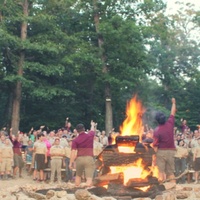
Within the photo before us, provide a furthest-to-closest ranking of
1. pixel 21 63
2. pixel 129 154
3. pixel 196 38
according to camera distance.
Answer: pixel 196 38 → pixel 21 63 → pixel 129 154

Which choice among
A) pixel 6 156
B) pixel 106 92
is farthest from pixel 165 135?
pixel 106 92

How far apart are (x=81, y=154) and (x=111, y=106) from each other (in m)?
22.1

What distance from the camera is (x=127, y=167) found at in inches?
600

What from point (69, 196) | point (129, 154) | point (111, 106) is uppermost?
point (111, 106)

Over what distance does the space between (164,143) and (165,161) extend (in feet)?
1.75

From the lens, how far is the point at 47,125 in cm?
3759

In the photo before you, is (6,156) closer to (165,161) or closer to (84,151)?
(84,151)

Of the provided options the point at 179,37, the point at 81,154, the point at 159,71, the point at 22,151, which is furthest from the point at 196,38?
the point at 81,154

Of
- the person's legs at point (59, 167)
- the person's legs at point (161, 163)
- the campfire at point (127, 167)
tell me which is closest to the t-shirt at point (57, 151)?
the person's legs at point (59, 167)

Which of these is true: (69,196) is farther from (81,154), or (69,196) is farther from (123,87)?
(123,87)

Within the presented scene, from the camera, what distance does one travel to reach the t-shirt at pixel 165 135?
15305mm

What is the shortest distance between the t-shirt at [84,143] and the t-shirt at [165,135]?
5.83 feet

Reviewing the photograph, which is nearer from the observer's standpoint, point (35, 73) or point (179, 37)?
point (35, 73)

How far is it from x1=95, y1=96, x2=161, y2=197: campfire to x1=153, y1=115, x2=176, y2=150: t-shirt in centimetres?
30
